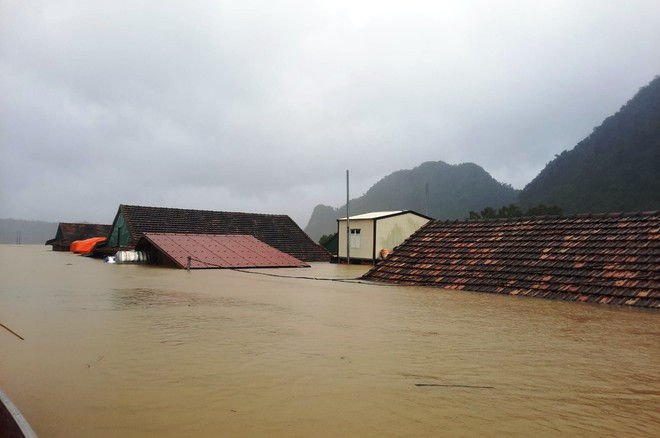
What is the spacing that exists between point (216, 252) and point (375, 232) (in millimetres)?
9298

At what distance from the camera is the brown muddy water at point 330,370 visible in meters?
3.71

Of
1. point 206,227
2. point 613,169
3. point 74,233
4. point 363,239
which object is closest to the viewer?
point 363,239

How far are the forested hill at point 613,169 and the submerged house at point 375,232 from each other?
2745cm

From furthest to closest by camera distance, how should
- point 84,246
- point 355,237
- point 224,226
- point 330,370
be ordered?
1. point 84,246
2. point 224,226
3. point 355,237
4. point 330,370

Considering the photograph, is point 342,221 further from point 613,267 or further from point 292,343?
point 292,343

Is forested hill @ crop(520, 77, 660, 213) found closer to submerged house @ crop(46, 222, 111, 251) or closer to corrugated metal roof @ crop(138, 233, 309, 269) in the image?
corrugated metal roof @ crop(138, 233, 309, 269)

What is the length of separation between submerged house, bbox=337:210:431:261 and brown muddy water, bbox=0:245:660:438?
1915 centimetres

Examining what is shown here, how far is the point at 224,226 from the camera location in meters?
32.7

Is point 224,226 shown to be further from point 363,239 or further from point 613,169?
point 613,169

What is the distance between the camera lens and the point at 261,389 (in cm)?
443

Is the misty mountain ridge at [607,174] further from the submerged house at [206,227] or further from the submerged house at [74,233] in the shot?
the submerged house at [74,233]

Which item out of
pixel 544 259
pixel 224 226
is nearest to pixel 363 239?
pixel 224 226

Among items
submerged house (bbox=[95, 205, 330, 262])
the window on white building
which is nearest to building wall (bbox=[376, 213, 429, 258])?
the window on white building

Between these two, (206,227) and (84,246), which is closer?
(206,227)
